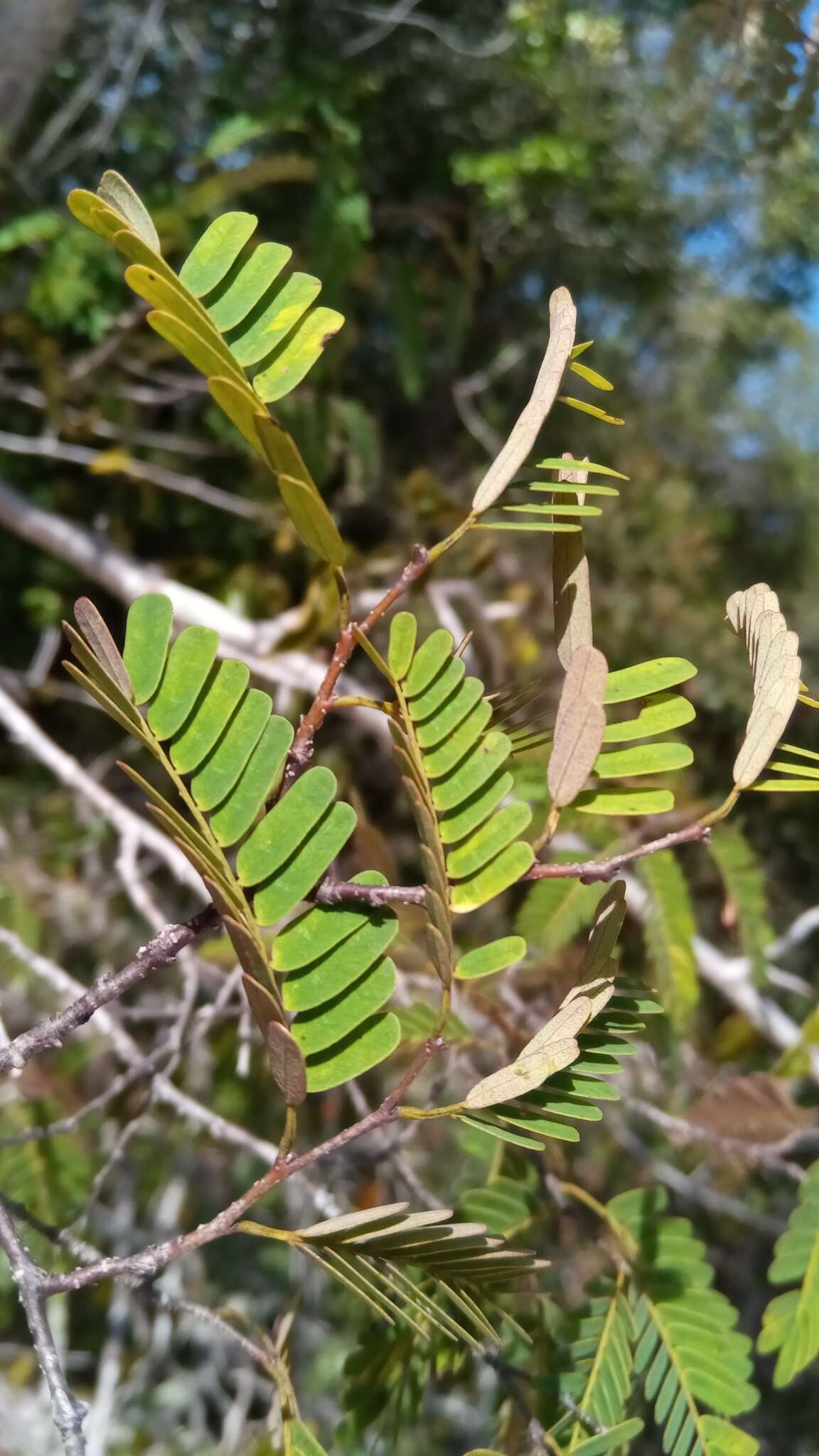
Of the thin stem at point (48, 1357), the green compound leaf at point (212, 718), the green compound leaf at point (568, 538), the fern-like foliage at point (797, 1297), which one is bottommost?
the thin stem at point (48, 1357)

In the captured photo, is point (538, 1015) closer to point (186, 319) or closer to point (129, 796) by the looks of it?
point (186, 319)

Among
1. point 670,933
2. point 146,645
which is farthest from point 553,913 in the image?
point 146,645

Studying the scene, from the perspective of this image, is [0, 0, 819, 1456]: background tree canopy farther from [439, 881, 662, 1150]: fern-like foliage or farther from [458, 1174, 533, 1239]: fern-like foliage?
[439, 881, 662, 1150]: fern-like foliage

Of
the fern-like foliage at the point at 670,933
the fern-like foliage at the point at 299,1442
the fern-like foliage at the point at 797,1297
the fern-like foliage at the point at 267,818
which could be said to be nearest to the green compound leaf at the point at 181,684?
the fern-like foliage at the point at 267,818

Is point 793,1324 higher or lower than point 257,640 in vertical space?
lower

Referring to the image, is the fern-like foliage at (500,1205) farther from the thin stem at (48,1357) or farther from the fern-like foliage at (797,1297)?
the thin stem at (48,1357)

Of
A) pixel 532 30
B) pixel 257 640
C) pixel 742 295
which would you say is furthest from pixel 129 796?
pixel 742 295
